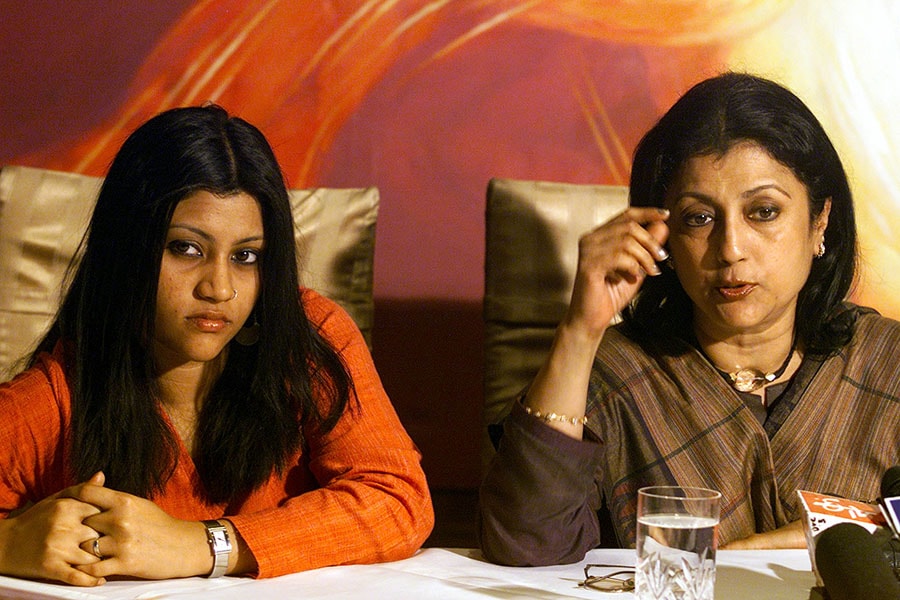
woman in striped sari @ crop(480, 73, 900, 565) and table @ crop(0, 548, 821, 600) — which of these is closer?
table @ crop(0, 548, 821, 600)

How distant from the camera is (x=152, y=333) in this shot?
1506 mm

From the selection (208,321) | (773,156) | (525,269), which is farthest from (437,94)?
(208,321)

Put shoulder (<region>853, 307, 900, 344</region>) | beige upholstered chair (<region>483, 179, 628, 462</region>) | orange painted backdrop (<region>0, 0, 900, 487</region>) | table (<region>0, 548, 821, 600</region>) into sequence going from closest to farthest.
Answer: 1. table (<region>0, 548, 821, 600</region>)
2. shoulder (<region>853, 307, 900, 344</region>)
3. beige upholstered chair (<region>483, 179, 628, 462</region>)
4. orange painted backdrop (<region>0, 0, 900, 487</region>)

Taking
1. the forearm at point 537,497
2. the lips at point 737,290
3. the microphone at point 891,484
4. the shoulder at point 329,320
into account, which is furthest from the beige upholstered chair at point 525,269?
the microphone at point 891,484

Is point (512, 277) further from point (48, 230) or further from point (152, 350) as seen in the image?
point (48, 230)

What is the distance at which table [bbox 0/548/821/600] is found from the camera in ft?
3.60

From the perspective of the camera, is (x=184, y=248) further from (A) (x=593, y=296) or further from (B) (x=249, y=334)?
(A) (x=593, y=296)

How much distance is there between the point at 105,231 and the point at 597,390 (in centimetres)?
77

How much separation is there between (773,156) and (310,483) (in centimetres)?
85

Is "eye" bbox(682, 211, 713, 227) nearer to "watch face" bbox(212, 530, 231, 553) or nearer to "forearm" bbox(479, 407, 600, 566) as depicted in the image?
"forearm" bbox(479, 407, 600, 566)

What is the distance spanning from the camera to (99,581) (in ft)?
3.77

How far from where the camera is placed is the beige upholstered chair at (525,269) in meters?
2.01

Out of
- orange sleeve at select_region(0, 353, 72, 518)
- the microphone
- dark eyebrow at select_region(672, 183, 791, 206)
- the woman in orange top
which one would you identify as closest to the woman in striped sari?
dark eyebrow at select_region(672, 183, 791, 206)

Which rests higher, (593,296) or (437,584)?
(593,296)
